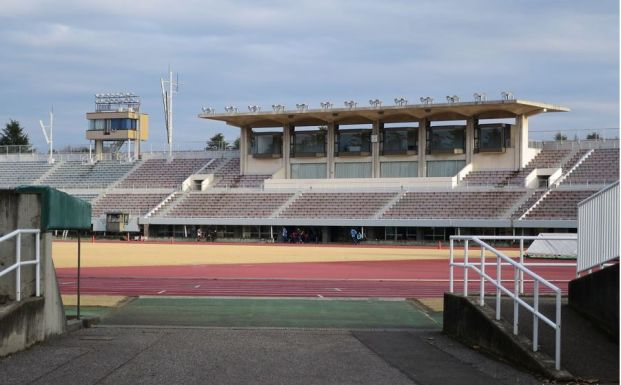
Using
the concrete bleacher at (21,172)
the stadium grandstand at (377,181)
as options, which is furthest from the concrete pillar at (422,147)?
the concrete bleacher at (21,172)

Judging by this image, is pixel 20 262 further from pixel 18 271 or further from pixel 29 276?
pixel 29 276

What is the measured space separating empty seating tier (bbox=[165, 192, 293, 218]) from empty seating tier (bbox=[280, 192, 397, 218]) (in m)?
1.85

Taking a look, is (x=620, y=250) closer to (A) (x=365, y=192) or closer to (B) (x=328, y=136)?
(A) (x=365, y=192)

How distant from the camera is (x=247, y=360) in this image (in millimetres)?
10031

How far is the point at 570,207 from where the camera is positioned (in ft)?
204

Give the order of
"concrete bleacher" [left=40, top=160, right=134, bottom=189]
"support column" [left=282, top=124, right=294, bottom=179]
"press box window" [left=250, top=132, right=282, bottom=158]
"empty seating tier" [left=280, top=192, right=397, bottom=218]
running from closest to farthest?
1. "empty seating tier" [left=280, top=192, right=397, bottom=218]
2. "support column" [left=282, top=124, right=294, bottom=179]
3. "press box window" [left=250, top=132, right=282, bottom=158]
4. "concrete bleacher" [left=40, top=160, right=134, bottom=189]

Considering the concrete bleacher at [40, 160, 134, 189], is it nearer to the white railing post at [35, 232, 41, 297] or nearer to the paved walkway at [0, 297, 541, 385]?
the paved walkway at [0, 297, 541, 385]

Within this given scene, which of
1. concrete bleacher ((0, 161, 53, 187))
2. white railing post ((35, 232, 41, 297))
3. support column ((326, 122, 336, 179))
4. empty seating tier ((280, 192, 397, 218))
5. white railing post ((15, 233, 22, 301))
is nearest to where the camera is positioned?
white railing post ((15, 233, 22, 301))

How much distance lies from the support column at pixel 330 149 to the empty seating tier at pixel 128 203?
47.9 ft

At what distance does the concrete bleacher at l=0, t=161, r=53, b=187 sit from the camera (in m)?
89.2

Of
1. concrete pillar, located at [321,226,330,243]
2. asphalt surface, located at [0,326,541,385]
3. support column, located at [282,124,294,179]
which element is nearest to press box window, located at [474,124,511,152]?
concrete pillar, located at [321,226,330,243]

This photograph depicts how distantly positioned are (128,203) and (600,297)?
70.3 meters

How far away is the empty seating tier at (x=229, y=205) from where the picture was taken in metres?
72.4

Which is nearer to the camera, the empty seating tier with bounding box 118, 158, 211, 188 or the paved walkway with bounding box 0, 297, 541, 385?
the paved walkway with bounding box 0, 297, 541, 385
